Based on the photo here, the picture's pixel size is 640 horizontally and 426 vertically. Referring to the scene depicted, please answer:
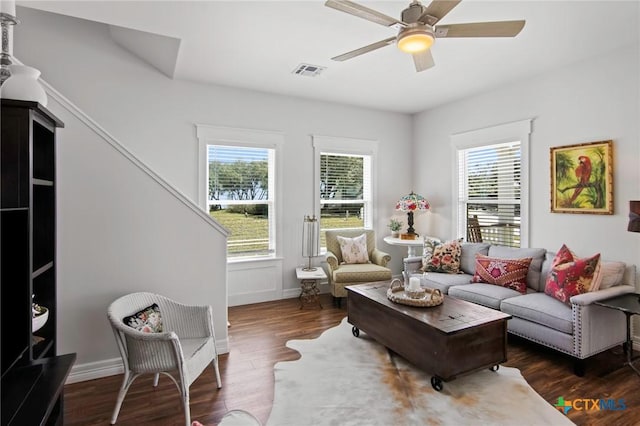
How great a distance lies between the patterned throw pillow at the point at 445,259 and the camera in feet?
14.5

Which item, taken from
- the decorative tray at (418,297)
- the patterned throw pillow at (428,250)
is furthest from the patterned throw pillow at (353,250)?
the decorative tray at (418,297)

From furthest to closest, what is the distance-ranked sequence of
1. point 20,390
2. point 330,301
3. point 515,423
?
point 330,301
point 515,423
point 20,390

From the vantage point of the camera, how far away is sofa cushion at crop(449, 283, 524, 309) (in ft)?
11.3

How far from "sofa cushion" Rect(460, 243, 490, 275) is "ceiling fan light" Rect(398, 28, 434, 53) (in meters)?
2.90

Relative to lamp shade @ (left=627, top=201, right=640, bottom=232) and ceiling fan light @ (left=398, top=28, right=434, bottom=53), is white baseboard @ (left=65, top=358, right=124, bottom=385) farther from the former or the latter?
lamp shade @ (left=627, top=201, right=640, bottom=232)

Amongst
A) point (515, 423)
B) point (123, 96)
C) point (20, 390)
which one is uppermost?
point (123, 96)

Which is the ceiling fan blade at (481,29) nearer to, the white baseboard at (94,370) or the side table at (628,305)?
the side table at (628,305)

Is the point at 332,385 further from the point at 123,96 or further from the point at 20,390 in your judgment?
the point at 123,96

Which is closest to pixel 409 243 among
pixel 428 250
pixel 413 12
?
pixel 428 250

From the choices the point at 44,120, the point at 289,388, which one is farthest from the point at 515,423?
the point at 44,120

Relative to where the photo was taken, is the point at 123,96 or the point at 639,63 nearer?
the point at 639,63

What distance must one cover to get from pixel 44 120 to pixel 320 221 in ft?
12.3

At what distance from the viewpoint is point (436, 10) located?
2035mm

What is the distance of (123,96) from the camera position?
3949 mm
